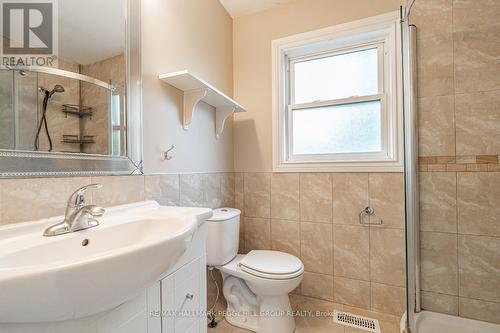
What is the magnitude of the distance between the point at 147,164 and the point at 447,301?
Answer: 1899 mm

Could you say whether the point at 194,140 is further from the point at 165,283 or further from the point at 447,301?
the point at 447,301

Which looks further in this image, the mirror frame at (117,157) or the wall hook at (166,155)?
the wall hook at (166,155)

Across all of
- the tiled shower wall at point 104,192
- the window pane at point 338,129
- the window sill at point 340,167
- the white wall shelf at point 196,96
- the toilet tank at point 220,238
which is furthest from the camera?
the window pane at point 338,129

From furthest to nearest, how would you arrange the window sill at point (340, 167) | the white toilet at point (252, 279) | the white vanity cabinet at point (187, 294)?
the window sill at point (340, 167), the white toilet at point (252, 279), the white vanity cabinet at point (187, 294)

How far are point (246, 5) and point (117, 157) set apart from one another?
5.44ft

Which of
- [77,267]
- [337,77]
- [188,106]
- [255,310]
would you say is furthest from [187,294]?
[337,77]

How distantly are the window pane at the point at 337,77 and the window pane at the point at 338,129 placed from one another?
0.10m

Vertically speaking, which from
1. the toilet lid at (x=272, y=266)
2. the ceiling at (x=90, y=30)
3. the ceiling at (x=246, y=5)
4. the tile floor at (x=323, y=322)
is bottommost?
the tile floor at (x=323, y=322)

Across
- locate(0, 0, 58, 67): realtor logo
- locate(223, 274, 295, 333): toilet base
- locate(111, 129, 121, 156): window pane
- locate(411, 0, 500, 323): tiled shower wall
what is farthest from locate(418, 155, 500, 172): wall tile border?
locate(0, 0, 58, 67): realtor logo

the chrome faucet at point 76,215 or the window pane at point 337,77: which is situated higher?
the window pane at point 337,77

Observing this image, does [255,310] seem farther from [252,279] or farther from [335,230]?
[335,230]

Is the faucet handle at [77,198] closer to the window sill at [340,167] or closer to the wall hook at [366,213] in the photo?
the window sill at [340,167]

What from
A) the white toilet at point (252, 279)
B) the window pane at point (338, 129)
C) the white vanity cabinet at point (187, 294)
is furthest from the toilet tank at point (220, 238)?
the window pane at point (338, 129)

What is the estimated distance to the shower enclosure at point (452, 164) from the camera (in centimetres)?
133
